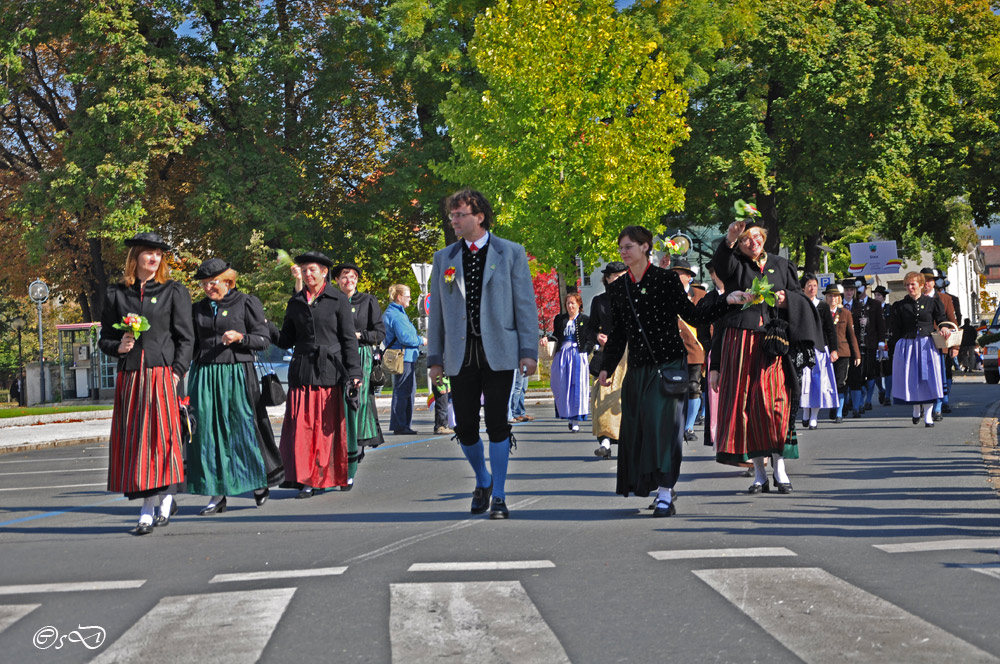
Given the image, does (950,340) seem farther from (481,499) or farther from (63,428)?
(63,428)

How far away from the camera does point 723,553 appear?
22.5ft

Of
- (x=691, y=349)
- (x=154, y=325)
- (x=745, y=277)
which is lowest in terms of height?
(x=691, y=349)

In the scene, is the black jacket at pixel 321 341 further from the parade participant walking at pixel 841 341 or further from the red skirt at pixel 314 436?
the parade participant walking at pixel 841 341

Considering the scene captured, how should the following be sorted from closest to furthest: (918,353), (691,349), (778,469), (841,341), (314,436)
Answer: (778,469) → (314,436) → (691,349) → (918,353) → (841,341)

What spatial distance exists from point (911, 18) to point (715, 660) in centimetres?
4048

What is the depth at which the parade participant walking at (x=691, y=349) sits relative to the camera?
9.95m

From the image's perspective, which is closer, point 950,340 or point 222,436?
point 222,436

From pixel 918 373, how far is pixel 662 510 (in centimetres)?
992

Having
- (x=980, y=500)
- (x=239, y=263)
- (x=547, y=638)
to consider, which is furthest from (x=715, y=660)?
(x=239, y=263)

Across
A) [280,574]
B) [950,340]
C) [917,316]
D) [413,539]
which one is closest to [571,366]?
[917,316]

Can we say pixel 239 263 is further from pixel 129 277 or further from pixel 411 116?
pixel 129 277

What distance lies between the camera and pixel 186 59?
120ft

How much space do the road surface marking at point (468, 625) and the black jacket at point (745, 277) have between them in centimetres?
395

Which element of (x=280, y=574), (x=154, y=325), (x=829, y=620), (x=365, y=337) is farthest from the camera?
(x=365, y=337)
